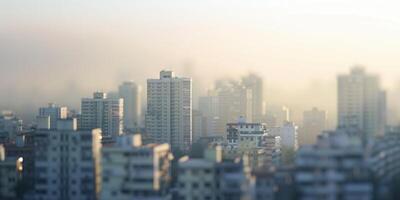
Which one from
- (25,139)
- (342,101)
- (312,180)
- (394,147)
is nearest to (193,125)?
(25,139)

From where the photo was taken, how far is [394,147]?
1259 cm

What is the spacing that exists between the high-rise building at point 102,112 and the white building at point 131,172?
39.3 feet

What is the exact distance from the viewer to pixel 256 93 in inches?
1086

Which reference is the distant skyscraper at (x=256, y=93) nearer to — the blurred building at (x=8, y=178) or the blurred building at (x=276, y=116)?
the blurred building at (x=276, y=116)

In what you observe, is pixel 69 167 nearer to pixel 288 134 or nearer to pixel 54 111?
pixel 54 111

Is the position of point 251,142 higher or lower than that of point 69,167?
higher

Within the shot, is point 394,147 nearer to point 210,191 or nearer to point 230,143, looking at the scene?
point 210,191

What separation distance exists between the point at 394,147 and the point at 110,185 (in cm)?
500

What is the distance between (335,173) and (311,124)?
1332 cm

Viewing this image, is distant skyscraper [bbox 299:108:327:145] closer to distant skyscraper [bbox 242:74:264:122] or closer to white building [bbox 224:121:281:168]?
white building [bbox 224:121:281:168]

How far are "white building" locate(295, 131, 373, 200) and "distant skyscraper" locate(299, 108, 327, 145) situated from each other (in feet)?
33.1

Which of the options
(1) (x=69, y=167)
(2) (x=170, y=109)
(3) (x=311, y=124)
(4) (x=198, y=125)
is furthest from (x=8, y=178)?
(4) (x=198, y=125)

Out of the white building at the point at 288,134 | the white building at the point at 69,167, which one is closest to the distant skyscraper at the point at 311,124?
the white building at the point at 288,134

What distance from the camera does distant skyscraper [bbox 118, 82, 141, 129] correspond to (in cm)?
2391
